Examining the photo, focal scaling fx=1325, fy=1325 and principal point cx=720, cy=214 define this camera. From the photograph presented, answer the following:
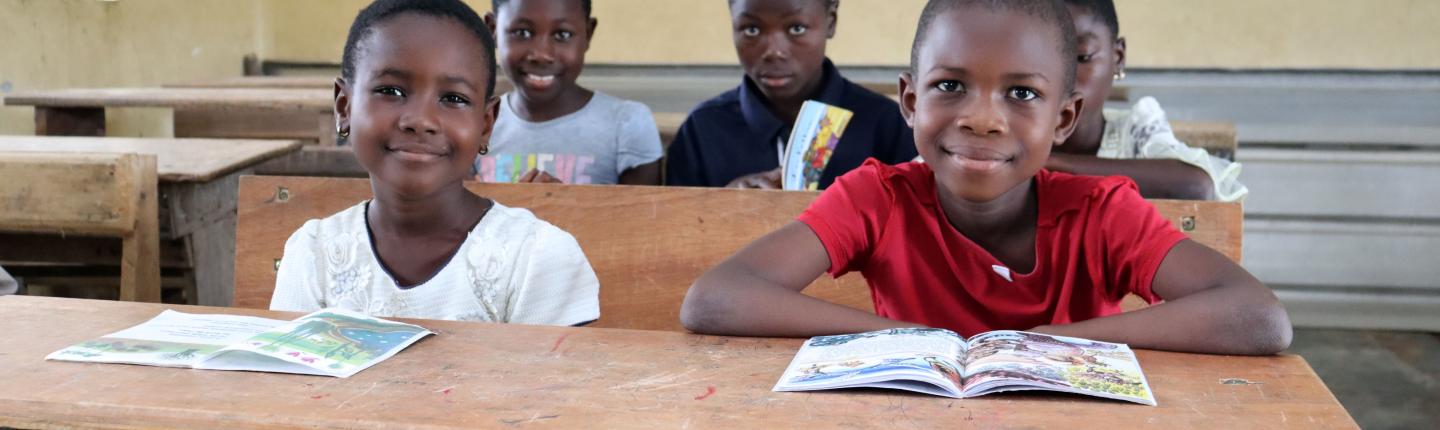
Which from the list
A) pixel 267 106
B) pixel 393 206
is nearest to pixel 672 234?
pixel 393 206

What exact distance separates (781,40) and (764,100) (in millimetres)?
172

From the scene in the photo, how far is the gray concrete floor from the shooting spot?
3795mm

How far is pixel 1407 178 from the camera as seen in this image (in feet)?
16.1

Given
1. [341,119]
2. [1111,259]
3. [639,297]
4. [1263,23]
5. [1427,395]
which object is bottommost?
[1427,395]

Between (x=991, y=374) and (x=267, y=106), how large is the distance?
2.99 m

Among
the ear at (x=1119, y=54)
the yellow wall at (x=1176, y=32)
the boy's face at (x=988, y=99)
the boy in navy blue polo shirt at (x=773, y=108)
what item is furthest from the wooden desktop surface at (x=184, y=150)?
the yellow wall at (x=1176, y=32)

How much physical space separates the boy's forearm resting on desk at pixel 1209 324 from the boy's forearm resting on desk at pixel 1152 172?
0.98 m

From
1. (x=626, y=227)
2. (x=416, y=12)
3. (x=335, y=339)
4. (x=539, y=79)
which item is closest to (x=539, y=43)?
(x=539, y=79)

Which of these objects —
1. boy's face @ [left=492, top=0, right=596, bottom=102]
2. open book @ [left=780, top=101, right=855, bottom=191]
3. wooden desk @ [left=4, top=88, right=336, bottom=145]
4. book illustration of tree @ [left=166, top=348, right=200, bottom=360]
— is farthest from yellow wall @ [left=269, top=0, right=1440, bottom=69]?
book illustration of tree @ [left=166, top=348, right=200, bottom=360]

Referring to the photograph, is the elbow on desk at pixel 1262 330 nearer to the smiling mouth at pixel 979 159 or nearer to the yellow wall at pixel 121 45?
the smiling mouth at pixel 979 159

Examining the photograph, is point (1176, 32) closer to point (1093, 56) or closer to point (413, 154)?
point (1093, 56)

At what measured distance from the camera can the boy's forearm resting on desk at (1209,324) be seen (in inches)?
56.3

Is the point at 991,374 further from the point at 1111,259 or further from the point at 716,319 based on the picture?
the point at 1111,259

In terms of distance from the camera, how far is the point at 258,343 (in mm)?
1351
